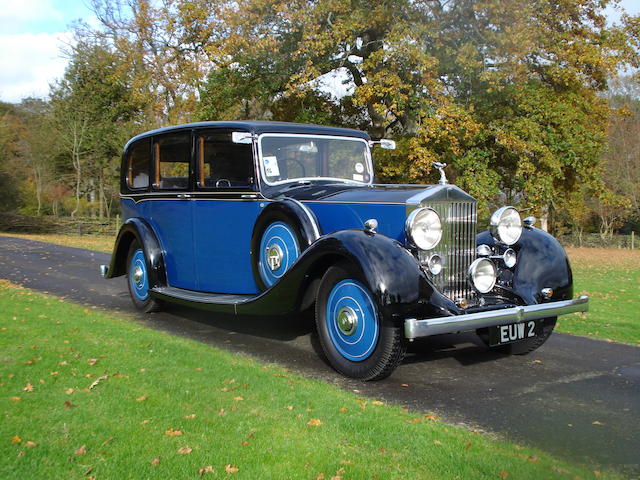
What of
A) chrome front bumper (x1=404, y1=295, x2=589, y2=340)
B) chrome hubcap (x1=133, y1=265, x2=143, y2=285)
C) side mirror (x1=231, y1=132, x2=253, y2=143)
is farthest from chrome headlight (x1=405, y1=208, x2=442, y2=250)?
chrome hubcap (x1=133, y1=265, x2=143, y2=285)

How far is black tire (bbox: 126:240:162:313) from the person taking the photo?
26.3 ft

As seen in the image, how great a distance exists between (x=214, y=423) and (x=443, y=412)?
1.65 m

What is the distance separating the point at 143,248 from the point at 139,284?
2.43 ft

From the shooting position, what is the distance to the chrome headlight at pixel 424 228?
5145 millimetres

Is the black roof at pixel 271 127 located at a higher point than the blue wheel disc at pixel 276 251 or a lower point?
higher

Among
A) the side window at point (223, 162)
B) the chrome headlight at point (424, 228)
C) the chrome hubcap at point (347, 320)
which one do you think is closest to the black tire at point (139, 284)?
the side window at point (223, 162)

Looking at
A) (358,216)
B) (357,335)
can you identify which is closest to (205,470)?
(357,335)

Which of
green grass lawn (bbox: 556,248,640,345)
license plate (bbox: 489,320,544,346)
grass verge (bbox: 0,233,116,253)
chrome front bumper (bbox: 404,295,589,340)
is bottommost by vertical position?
green grass lawn (bbox: 556,248,640,345)

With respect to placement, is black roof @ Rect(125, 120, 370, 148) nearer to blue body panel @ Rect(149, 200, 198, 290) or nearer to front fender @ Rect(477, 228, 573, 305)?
blue body panel @ Rect(149, 200, 198, 290)

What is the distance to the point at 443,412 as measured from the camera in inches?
172

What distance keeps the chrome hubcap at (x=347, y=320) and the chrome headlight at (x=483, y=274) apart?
1.20m

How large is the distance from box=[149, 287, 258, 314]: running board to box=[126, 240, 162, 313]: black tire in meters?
0.46

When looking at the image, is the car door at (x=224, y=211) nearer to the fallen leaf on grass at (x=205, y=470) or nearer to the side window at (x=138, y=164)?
the side window at (x=138, y=164)

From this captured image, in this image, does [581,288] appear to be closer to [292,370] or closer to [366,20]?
[292,370]
